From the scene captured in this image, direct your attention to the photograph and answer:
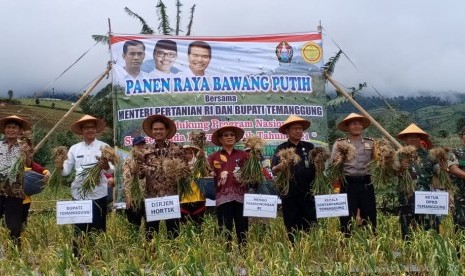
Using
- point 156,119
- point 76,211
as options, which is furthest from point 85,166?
point 156,119

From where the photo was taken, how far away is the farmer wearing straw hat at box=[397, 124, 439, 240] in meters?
5.51

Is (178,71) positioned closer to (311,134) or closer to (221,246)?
(311,134)

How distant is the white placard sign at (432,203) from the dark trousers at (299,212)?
3.40 ft

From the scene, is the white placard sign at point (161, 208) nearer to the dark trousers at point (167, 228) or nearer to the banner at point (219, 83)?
the dark trousers at point (167, 228)

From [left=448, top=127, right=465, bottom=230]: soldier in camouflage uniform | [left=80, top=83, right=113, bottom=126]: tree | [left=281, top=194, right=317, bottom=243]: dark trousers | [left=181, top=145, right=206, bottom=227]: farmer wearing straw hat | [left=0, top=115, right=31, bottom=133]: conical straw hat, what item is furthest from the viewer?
[left=80, top=83, right=113, bottom=126]: tree

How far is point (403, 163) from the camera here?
543cm

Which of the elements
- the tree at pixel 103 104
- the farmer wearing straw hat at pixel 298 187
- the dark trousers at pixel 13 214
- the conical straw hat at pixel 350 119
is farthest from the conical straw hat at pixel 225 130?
the tree at pixel 103 104

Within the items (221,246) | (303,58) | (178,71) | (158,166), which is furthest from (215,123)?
(221,246)

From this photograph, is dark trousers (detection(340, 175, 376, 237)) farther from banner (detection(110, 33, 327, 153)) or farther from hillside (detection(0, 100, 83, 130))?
hillside (detection(0, 100, 83, 130))

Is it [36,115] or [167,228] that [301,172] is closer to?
[167,228]

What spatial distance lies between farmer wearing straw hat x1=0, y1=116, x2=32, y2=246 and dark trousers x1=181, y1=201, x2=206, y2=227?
1671 mm

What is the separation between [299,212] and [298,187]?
29 centimetres

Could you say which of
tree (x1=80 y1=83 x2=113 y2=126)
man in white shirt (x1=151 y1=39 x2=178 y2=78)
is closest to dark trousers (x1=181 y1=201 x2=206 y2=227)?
man in white shirt (x1=151 y1=39 x2=178 y2=78)

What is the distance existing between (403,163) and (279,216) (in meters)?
2.28
